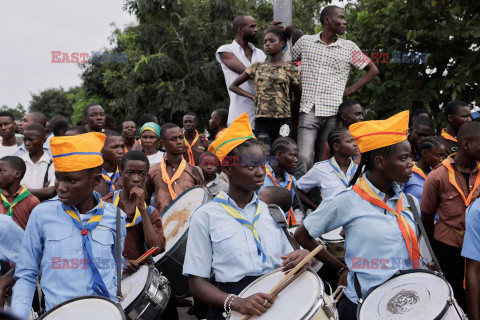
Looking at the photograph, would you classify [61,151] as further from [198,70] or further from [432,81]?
[198,70]

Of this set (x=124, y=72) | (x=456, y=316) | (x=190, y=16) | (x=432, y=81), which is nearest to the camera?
(x=456, y=316)

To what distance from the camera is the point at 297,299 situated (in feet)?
8.74

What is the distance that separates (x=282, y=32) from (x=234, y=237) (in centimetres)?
443

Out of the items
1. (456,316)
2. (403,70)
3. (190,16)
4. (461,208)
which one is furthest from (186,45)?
(456,316)

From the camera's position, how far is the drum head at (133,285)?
11.3 ft

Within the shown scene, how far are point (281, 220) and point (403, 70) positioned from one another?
8.64 metres

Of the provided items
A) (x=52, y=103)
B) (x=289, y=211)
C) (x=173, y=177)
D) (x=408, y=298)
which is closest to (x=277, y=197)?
(x=289, y=211)

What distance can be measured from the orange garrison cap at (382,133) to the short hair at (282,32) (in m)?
3.71

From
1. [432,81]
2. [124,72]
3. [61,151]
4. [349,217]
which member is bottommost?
[124,72]

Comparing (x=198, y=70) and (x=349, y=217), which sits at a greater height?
(x=349, y=217)

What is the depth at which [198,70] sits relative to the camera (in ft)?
66.2

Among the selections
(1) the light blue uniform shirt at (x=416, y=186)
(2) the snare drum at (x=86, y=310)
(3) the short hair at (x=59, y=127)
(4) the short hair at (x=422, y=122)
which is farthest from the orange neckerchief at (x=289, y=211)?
(3) the short hair at (x=59, y=127)

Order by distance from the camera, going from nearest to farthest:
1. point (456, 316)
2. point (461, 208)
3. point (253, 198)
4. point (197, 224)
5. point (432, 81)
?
point (456, 316), point (197, 224), point (253, 198), point (461, 208), point (432, 81)

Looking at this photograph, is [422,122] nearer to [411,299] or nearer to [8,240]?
[411,299]
